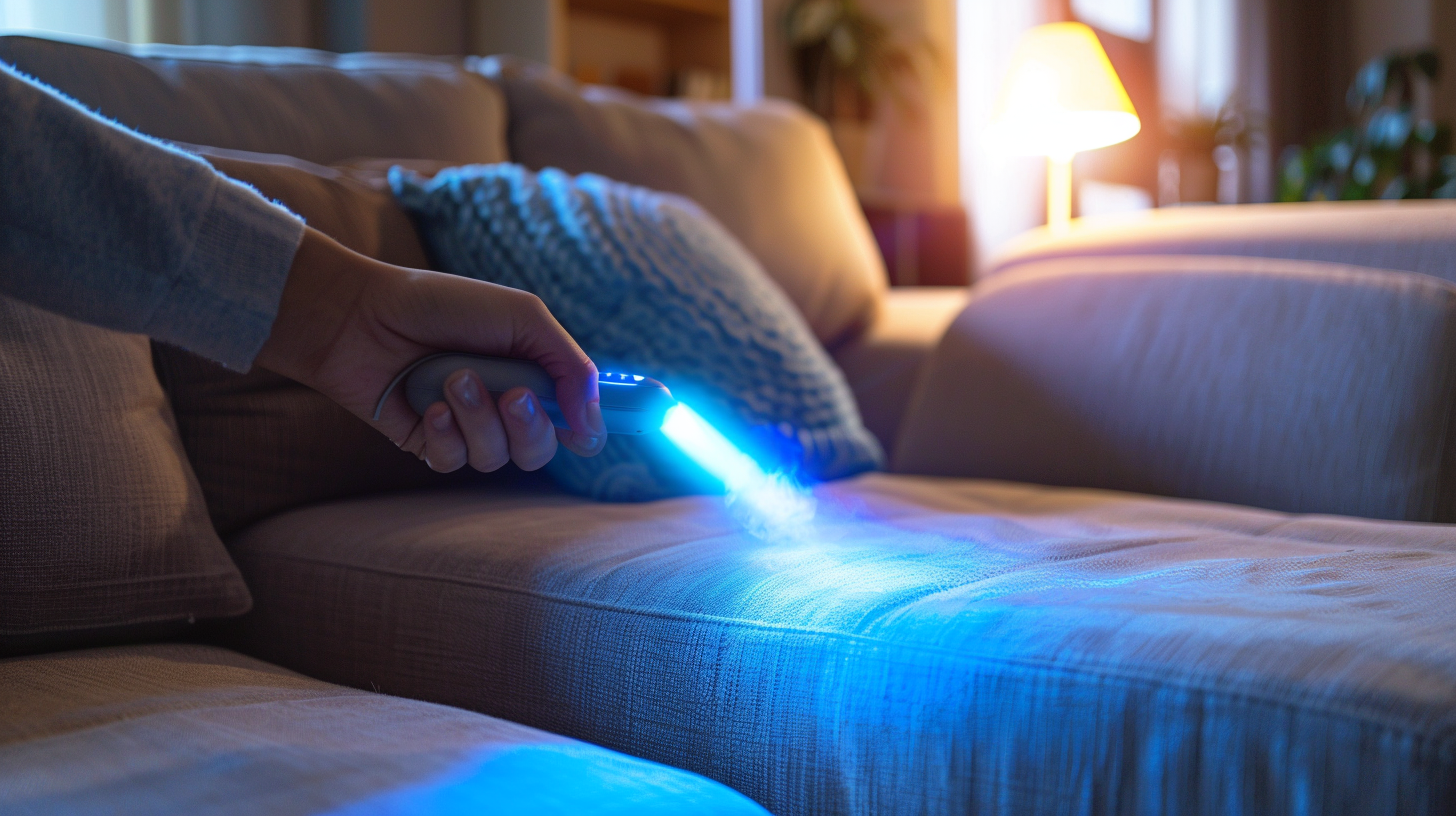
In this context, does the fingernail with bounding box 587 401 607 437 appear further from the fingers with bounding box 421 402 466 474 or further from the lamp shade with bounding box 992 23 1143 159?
the lamp shade with bounding box 992 23 1143 159

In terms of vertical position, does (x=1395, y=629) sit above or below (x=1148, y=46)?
below

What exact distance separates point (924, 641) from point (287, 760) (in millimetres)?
333

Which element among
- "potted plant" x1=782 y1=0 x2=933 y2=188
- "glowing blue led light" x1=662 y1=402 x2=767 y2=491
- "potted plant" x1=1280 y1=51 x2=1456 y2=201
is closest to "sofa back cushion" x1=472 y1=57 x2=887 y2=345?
"glowing blue led light" x1=662 y1=402 x2=767 y2=491

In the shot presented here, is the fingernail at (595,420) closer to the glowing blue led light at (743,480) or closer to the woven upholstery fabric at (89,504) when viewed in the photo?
the glowing blue led light at (743,480)

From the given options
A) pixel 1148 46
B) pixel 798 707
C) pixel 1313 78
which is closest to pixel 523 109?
pixel 798 707

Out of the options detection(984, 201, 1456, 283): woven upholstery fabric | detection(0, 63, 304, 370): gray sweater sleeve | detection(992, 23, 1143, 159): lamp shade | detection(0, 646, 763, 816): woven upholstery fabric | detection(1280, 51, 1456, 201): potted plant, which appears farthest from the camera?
detection(1280, 51, 1456, 201): potted plant

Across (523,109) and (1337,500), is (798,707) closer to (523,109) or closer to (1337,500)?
(1337,500)

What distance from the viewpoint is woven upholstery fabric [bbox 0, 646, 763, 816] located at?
492 millimetres

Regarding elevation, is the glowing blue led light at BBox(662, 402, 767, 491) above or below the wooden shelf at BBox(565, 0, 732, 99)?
below

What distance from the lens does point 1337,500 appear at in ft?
3.47

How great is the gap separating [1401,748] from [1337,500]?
0.67 metres

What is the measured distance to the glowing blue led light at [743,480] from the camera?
91cm

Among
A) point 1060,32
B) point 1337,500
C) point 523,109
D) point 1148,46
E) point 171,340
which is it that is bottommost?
point 1337,500

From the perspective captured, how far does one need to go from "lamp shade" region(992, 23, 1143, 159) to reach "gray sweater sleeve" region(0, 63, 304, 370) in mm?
1662
